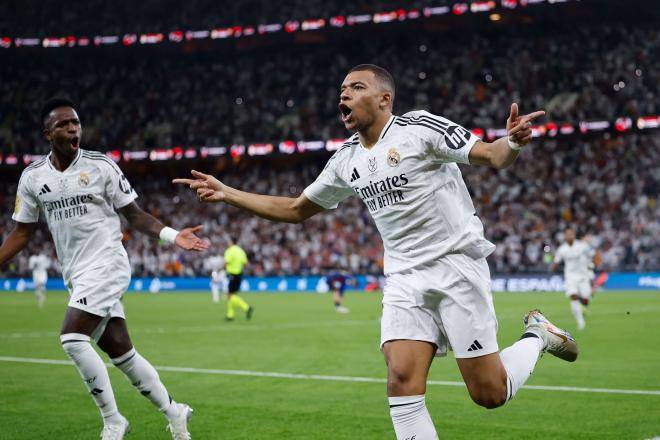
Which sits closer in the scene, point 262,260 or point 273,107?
point 262,260

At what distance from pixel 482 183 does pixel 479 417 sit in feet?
119

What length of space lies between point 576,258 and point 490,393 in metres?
16.2

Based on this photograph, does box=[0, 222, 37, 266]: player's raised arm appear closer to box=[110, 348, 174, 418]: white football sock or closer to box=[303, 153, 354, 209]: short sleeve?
box=[110, 348, 174, 418]: white football sock

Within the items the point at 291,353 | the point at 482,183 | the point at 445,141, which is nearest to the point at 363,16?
the point at 482,183

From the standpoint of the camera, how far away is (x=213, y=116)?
171 feet

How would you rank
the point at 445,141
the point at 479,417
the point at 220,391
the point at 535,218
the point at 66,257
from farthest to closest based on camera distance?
the point at 535,218 < the point at 220,391 < the point at 479,417 < the point at 66,257 < the point at 445,141

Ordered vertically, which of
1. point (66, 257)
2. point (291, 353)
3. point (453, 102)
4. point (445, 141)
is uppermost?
point (453, 102)

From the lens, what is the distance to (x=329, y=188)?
21.4 ft

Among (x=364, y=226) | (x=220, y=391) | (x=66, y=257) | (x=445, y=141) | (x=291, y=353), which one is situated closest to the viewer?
(x=445, y=141)

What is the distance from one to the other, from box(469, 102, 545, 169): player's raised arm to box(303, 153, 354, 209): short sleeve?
52.4 inches

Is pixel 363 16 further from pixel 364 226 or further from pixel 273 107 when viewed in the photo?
pixel 364 226

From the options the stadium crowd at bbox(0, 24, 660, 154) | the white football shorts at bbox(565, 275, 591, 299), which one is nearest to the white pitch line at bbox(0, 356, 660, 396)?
the white football shorts at bbox(565, 275, 591, 299)

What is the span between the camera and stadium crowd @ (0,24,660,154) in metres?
43.3

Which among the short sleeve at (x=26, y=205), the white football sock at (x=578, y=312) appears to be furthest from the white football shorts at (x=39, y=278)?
the short sleeve at (x=26, y=205)
